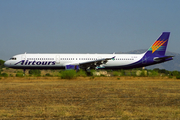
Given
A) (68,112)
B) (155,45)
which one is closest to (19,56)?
(155,45)

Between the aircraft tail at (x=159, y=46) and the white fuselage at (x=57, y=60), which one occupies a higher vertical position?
the aircraft tail at (x=159, y=46)

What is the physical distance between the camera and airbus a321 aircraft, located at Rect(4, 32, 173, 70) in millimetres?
40719

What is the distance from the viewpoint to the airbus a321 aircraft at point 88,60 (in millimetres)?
40719

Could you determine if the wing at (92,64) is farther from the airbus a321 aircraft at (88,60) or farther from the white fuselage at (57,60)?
the white fuselage at (57,60)

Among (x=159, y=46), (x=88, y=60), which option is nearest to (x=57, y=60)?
(x=88, y=60)

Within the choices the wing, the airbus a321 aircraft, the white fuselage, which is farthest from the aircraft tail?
the wing

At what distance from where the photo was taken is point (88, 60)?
42656mm

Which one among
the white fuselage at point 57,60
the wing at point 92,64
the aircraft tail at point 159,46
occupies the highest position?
the aircraft tail at point 159,46

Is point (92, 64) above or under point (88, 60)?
under

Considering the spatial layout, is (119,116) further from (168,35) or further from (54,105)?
(168,35)

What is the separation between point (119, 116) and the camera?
9094mm

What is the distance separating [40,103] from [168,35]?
35357 mm

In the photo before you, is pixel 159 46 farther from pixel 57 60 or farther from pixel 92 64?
pixel 57 60

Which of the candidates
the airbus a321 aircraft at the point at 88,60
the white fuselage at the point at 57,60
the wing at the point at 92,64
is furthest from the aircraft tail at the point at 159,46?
the wing at the point at 92,64
